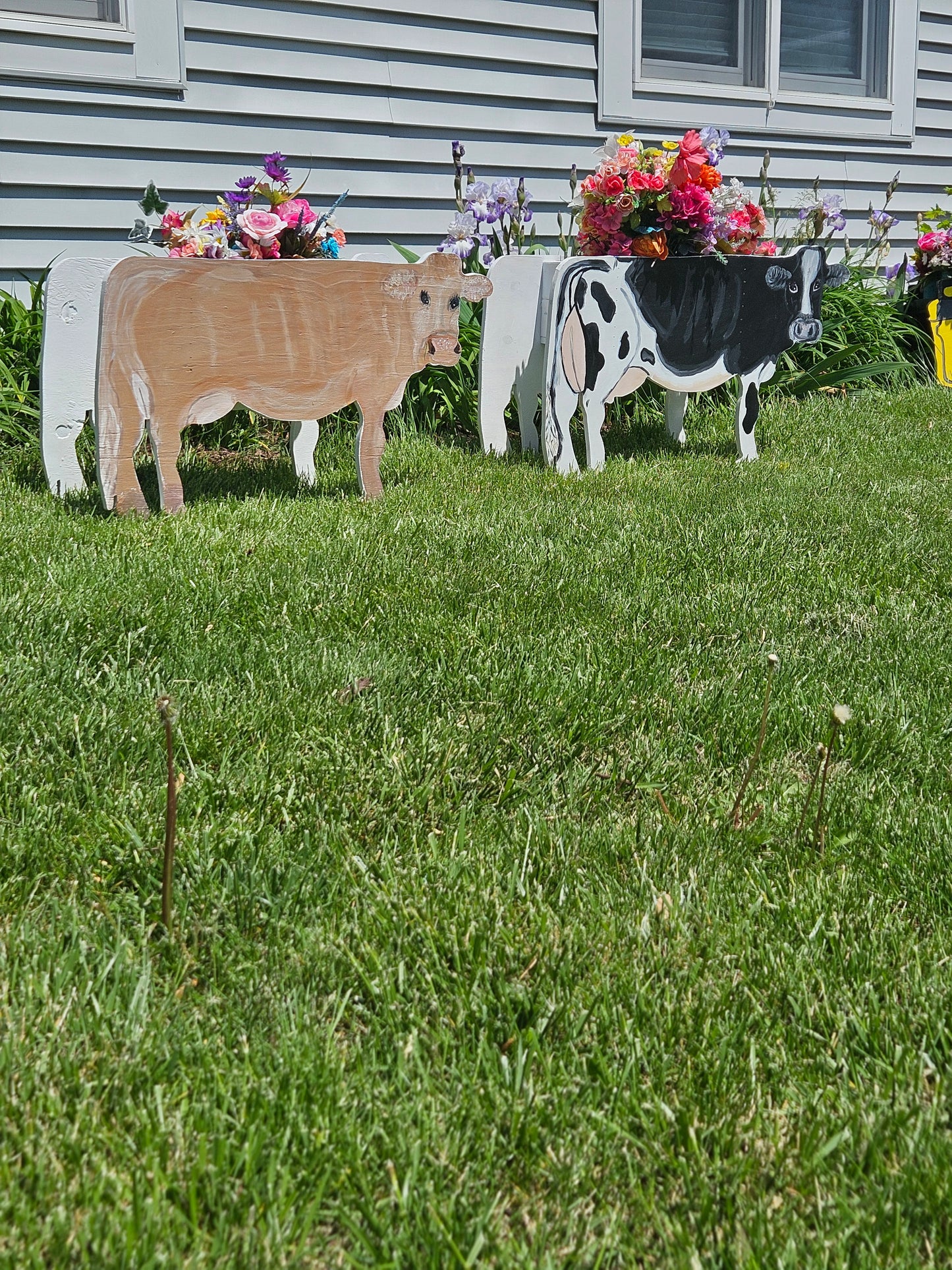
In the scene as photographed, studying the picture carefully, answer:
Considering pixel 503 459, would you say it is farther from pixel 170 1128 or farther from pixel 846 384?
pixel 170 1128

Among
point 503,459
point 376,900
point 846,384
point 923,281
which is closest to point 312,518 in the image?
point 503,459

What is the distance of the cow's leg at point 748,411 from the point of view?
16.6 feet

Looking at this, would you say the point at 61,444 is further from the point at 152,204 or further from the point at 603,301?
the point at 603,301

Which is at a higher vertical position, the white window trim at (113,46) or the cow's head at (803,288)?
the white window trim at (113,46)

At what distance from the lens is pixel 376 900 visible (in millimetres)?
1651

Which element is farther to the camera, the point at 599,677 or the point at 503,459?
the point at 503,459

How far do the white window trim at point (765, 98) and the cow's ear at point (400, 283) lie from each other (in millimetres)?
3315

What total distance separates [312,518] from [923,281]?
5.51 metres

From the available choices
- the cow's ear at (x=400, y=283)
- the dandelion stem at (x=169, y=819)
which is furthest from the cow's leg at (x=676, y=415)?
the dandelion stem at (x=169, y=819)

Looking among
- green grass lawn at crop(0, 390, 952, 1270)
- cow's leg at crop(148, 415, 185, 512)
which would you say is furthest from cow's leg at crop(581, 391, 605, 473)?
cow's leg at crop(148, 415, 185, 512)

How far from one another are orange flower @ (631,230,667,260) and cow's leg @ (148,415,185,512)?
2.17 metres

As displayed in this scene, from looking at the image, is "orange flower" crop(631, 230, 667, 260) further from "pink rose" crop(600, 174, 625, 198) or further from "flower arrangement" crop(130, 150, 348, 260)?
"flower arrangement" crop(130, 150, 348, 260)

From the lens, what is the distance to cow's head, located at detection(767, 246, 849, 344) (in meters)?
5.04

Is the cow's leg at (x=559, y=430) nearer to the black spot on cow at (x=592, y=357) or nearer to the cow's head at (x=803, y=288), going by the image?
the black spot on cow at (x=592, y=357)
